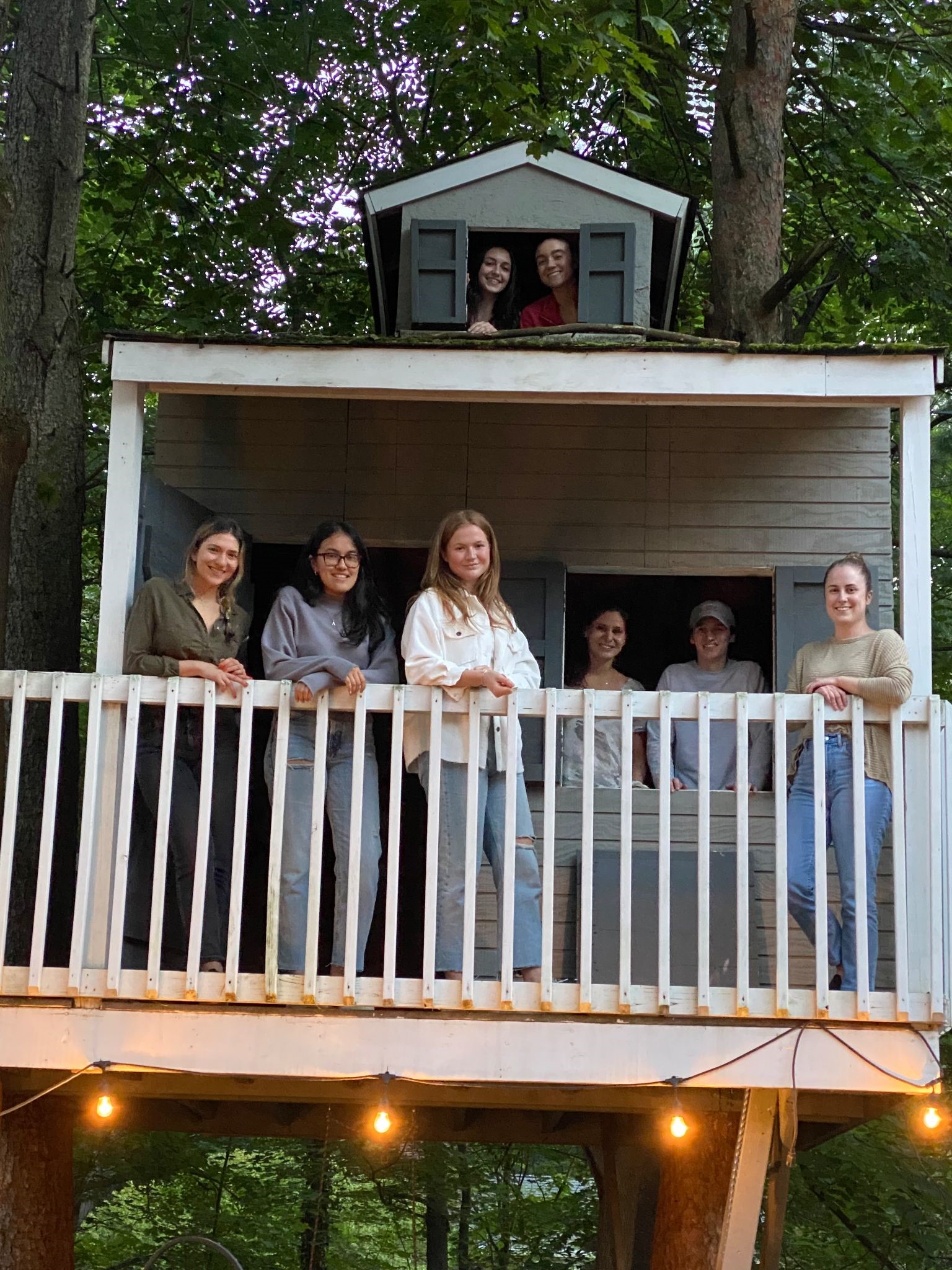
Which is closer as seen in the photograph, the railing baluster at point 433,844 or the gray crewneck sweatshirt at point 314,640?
the railing baluster at point 433,844

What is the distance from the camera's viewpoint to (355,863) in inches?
223

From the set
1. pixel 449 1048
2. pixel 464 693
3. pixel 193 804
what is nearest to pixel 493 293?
pixel 464 693

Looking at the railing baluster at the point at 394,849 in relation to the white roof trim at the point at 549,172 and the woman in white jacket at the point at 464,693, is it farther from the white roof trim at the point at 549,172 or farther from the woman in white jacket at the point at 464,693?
the white roof trim at the point at 549,172

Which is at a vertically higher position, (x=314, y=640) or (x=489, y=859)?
(x=314, y=640)

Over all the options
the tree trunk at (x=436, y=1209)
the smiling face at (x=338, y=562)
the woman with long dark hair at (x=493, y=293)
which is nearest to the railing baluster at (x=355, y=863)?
the smiling face at (x=338, y=562)

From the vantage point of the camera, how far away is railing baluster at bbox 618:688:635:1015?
18.2 feet

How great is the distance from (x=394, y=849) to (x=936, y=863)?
2.00m

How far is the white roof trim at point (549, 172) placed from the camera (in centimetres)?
834

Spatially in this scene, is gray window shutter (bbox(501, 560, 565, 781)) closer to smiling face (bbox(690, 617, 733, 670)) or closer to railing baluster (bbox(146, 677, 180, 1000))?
smiling face (bbox(690, 617, 733, 670))

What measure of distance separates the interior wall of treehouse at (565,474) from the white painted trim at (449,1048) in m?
2.97

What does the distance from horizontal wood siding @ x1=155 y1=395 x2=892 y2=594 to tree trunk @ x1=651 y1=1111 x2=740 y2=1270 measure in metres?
2.82

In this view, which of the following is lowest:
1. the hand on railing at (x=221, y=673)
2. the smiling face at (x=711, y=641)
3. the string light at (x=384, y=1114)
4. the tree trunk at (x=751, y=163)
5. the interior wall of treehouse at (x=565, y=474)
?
the string light at (x=384, y=1114)

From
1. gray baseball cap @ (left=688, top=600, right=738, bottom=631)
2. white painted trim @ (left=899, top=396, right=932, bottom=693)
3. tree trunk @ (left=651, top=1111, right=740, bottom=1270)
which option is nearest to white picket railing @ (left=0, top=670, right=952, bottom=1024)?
white painted trim @ (left=899, top=396, right=932, bottom=693)

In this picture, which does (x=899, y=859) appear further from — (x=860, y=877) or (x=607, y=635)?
(x=607, y=635)
